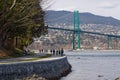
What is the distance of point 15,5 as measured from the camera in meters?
56.9

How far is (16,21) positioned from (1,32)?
5838 mm

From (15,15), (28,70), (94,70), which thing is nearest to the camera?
(28,70)

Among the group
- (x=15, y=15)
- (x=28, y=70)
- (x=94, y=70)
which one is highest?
(x=15, y=15)

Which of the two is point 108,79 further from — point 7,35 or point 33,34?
point 33,34

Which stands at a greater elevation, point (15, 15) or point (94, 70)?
point (15, 15)

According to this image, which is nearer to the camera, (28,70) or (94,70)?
(28,70)

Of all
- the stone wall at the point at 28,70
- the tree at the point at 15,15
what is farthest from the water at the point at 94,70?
the tree at the point at 15,15

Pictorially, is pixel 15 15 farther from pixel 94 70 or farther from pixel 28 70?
pixel 94 70

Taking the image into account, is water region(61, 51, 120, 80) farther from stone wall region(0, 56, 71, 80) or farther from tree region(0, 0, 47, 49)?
tree region(0, 0, 47, 49)

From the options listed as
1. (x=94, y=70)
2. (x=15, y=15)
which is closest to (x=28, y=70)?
(x=15, y=15)

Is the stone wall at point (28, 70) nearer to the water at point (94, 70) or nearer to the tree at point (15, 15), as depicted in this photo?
the water at point (94, 70)

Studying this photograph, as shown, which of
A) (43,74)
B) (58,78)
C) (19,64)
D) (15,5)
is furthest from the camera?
(15,5)

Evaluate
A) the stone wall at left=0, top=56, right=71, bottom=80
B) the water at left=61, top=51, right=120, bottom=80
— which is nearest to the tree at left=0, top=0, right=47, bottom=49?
the stone wall at left=0, top=56, right=71, bottom=80

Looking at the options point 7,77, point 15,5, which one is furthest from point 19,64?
point 15,5
